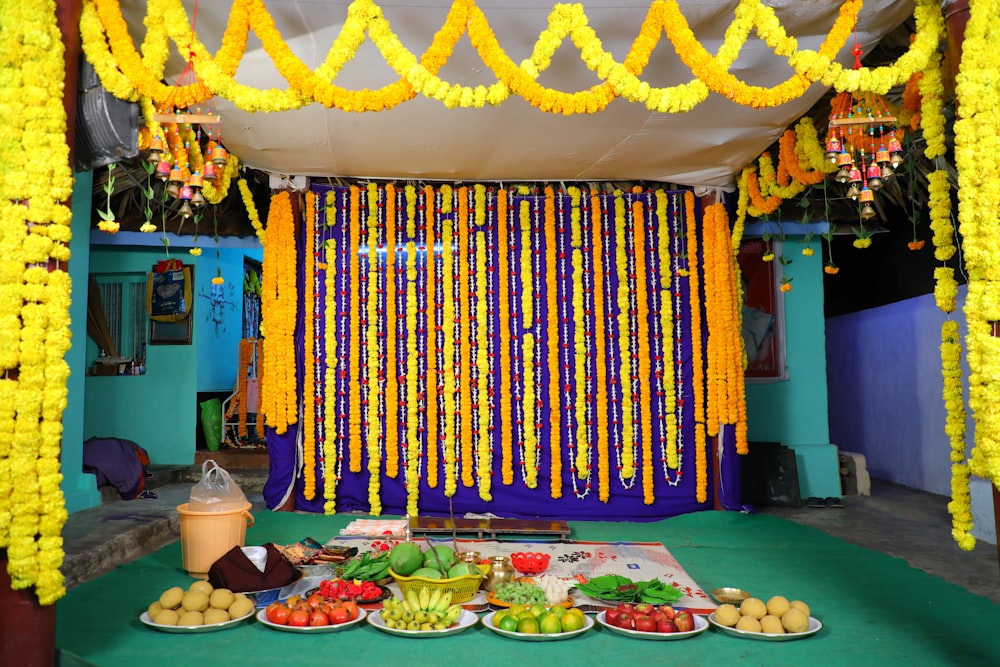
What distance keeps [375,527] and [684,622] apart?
2.70m

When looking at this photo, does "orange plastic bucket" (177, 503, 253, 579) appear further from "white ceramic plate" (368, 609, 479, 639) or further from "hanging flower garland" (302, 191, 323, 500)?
"hanging flower garland" (302, 191, 323, 500)

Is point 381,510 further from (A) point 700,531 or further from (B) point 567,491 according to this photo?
(A) point 700,531

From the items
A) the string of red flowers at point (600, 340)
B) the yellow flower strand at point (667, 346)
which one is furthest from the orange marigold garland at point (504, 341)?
the yellow flower strand at point (667, 346)

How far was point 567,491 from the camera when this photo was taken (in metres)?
6.38

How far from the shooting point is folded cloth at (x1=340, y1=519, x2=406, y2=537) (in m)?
5.35

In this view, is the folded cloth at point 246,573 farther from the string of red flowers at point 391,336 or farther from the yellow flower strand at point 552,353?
the yellow flower strand at point 552,353

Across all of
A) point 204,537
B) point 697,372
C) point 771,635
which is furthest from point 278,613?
point 697,372

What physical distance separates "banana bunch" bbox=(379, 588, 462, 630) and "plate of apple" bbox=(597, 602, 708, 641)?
73cm

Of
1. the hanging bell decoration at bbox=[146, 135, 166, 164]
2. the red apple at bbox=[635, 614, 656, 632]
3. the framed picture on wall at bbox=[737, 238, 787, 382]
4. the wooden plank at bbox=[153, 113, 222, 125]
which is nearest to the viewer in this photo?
the red apple at bbox=[635, 614, 656, 632]

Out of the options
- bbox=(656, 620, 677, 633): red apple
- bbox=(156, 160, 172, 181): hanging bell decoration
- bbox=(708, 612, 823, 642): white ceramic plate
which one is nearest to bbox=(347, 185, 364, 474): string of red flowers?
bbox=(156, 160, 172, 181): hanging bell decoration

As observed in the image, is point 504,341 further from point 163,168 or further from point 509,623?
point 509,623

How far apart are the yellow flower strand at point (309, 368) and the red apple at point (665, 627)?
144 inches

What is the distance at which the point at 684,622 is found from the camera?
3.45m

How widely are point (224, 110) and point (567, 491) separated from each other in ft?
13.0
